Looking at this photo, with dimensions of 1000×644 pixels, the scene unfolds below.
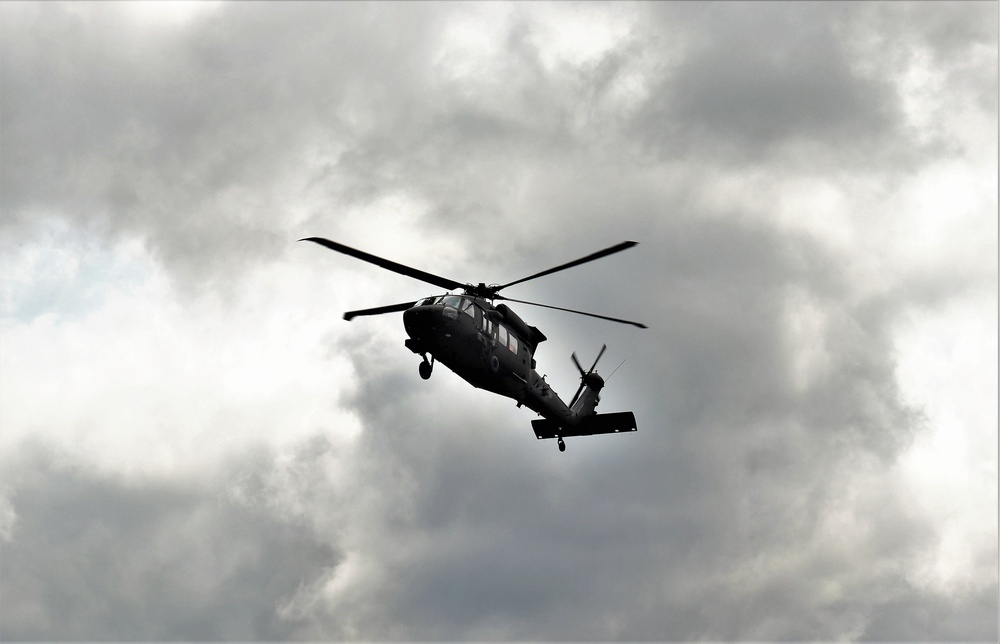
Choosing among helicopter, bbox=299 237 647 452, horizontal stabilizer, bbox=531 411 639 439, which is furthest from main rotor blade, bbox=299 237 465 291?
horizontal stabilizer, bbox=531 411 639 439

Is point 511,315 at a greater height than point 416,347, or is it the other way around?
point 511,315

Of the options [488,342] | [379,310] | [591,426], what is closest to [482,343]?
[488,342]

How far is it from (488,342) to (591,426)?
12160 mm

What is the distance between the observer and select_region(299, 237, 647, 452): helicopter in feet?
160

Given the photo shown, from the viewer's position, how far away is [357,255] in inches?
1818

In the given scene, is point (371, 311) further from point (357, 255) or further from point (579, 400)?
point (579, 400)

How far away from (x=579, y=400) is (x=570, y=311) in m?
13.2

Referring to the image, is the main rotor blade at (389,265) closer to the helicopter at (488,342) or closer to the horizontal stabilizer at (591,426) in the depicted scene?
the helicopter at (488,342)

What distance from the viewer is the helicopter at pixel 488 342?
160 feet

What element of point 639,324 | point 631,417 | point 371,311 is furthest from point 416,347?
point 631,417

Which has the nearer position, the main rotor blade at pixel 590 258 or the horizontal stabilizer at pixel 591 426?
the main rotor blade at pixel 590 258

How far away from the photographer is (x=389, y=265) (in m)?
47.8

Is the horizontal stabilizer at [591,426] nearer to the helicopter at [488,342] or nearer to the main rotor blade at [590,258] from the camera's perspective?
the helicopter at [488,342]

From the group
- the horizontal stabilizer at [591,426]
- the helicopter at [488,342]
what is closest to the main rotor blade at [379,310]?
the helicopter at [488,342]
